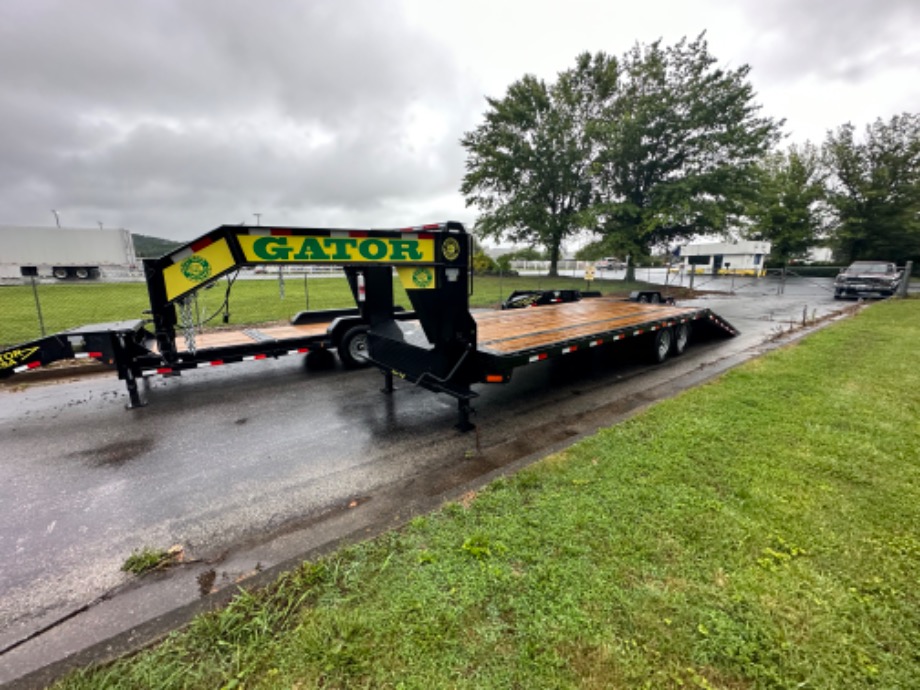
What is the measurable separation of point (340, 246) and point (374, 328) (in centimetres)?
231

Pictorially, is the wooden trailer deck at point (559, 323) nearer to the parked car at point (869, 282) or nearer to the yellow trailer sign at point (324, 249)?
the yellow trailer sign at point (324, 249)

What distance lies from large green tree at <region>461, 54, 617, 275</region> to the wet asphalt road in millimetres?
26448

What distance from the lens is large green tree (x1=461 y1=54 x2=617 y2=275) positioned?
3008cm

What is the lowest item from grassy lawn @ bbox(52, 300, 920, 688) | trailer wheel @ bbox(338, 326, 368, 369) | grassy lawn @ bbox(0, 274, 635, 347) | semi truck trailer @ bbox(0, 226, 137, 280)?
grassy lawn @ bbox(52, 300, 920, 688)

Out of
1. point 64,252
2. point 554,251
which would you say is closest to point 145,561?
point 554,251

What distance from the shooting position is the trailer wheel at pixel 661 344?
308 inches

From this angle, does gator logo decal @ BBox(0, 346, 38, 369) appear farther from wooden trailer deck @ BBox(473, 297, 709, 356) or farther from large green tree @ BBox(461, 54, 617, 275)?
Result: large green tree @ BBox(461, 54, 617, 275)

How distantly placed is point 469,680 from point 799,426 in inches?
→ 179

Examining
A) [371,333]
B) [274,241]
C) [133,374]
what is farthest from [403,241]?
[133,374]

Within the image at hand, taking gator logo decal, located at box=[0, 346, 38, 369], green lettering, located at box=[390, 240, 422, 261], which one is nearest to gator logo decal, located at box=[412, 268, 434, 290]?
green lettering, located at box=[390, 240, 422, 261]

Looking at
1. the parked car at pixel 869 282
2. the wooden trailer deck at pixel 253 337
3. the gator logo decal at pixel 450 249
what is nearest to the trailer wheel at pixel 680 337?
the gator logo decal at pixel 450 249

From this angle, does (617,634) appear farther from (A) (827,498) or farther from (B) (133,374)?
(B) (133,374)

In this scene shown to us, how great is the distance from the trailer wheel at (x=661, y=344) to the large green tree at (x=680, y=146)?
19.5m

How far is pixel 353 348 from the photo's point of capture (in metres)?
7.60
